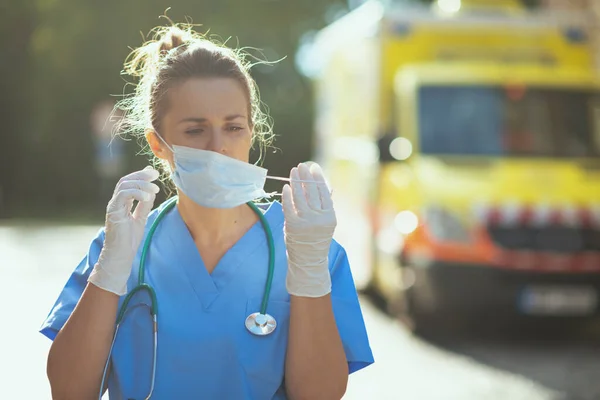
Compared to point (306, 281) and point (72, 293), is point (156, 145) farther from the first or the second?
point (306, 281)

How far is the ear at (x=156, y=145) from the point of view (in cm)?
279

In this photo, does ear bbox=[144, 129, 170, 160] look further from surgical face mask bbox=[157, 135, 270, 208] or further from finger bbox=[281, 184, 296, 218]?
finger bbox=[281, 184, 296, 218]

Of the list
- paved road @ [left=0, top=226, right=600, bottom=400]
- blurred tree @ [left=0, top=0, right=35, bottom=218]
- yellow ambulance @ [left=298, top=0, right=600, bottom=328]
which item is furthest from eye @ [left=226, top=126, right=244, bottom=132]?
blurred tree @ [left=0, top=0, right=35, bottom=218]

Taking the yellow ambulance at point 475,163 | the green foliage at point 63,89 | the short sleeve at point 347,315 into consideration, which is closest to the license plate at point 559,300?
the yellow ambulance at point 475,163

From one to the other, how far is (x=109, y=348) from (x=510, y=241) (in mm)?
6046

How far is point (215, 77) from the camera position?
2.74 metres

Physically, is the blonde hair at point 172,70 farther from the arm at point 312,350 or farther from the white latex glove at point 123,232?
the arm at point 312,350

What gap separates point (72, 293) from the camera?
276cm

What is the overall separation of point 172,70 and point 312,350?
32.3 inches

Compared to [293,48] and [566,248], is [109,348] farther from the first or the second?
[293,48]

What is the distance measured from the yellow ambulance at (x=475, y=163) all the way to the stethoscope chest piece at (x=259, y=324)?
5.69 metres

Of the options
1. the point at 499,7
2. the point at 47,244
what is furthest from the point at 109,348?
the point at 47,244


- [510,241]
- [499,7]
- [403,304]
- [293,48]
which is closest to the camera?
[510,241]

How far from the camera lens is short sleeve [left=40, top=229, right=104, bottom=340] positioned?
8.93 ft
